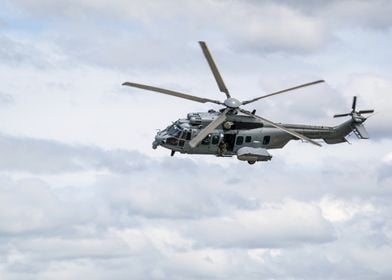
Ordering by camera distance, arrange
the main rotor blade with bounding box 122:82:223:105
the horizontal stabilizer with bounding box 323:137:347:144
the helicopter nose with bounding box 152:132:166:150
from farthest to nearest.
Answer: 1. the horizontal stabilizer with bounding box 323:137:347:144
2. the helicopter nose with bounding box 152:132:166:150
3. the main rotor blade with bounding box 122:82:223:105

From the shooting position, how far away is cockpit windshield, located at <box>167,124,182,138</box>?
245ft

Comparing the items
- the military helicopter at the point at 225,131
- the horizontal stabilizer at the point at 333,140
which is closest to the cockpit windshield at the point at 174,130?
the military helicopter at the point at 225,131

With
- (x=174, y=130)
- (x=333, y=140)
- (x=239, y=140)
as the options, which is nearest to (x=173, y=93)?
(x=174, y=130)

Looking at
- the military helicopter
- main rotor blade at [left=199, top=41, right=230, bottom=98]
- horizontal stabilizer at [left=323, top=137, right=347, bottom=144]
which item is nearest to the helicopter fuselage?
the military helicopter

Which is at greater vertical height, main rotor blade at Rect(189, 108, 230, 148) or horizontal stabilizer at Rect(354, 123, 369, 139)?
horizontal stabilizer at Rect(354, 123, 369, 139)

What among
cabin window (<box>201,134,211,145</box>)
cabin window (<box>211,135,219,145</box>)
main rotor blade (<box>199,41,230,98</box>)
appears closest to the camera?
main rotor blade (<box>199,41,230,98</box>)

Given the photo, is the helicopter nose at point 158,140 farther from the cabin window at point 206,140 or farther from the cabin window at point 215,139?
the cabin window at point 215,139

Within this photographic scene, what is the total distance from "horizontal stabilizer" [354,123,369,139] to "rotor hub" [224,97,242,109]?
606 inches

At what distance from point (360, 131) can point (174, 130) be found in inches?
783

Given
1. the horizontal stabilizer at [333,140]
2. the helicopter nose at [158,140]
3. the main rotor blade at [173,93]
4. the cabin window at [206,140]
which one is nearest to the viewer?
the main rotor blade at [173,93]

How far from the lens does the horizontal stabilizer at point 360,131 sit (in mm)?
84438

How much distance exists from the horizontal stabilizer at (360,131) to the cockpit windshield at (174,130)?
19.1 metres

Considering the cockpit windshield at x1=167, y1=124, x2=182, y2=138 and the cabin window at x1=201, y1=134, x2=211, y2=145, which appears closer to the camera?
the cabin window at x1=201, y1=134, x2=211, y2=145

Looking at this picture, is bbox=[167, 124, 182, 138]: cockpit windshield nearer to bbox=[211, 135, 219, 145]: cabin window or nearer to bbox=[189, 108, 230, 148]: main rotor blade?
bbox=[211, 135, 219, 145]: cabin window
